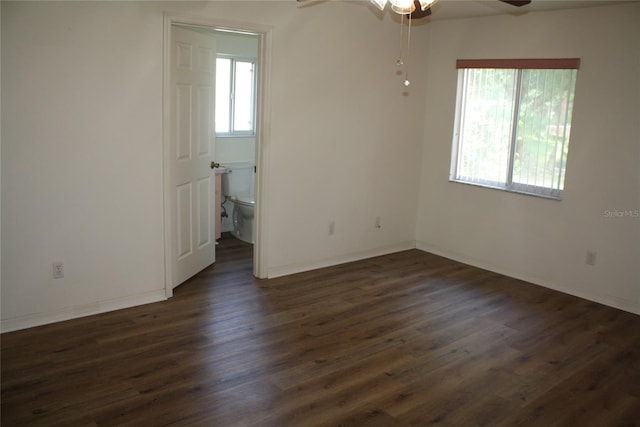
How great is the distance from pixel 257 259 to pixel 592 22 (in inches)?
128

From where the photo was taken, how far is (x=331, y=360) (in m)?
3.38

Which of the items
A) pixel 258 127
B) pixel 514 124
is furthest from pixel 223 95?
pixel 514 124

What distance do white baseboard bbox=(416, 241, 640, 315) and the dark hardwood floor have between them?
8 cm

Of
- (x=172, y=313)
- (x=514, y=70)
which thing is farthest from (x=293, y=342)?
(x=514, y=70)

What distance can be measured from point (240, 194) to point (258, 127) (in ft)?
5.63

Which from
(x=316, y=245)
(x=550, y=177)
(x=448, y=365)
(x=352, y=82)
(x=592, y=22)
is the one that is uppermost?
(x=592, y=22)

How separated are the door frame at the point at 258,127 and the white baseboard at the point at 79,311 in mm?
151

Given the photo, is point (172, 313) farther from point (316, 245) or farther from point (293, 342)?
point (316, 245)

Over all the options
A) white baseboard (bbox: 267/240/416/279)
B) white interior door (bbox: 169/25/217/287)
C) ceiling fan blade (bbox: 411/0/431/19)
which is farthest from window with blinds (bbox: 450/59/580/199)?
white interior door (bbox: 169/25/217/287)

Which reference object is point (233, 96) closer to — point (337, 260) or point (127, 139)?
point (337, 260)

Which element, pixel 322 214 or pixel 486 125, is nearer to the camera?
pixel 322 214

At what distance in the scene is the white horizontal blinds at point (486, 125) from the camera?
5043 mm

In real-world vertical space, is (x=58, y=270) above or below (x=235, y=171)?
below

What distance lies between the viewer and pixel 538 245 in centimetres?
486
